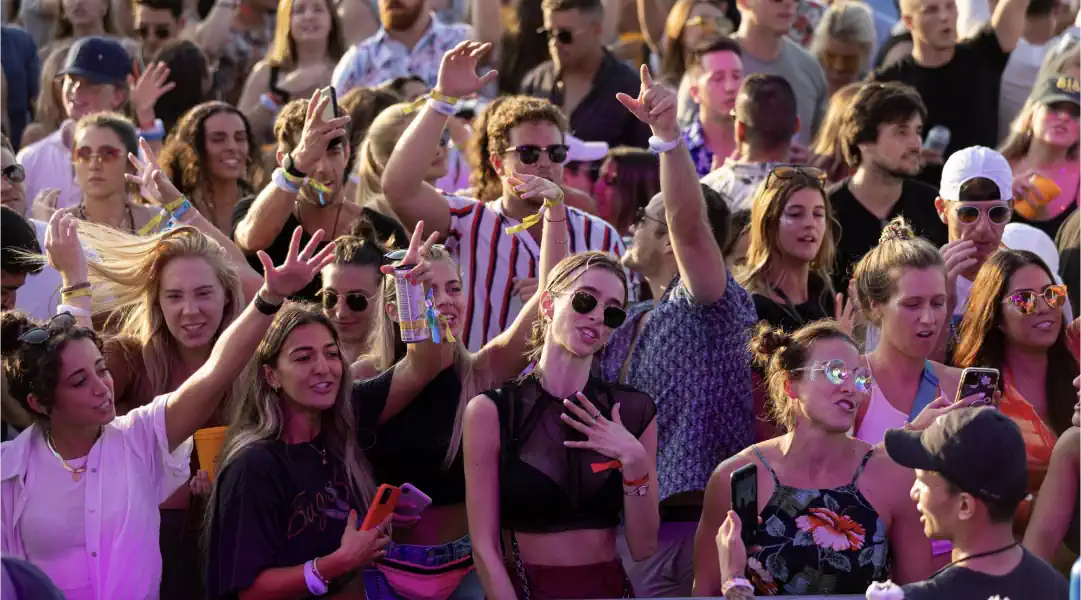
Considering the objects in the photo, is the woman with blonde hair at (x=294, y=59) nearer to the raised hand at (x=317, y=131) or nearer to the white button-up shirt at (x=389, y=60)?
the white button-up shirt at (x=389, y=60)

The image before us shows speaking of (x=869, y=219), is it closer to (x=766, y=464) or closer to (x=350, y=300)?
(x=766, y=464)

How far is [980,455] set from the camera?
356 centimetres

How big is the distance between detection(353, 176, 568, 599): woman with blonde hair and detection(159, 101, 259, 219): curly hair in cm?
213

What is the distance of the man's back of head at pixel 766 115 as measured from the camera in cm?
657

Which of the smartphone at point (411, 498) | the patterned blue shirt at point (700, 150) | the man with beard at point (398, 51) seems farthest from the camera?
the man with beard at point (398, 51)

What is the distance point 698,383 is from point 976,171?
1624mm

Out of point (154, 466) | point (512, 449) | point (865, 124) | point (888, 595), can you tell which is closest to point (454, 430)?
point (512, 449)

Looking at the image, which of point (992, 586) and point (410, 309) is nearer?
point (992, 586)

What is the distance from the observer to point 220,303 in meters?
5.21

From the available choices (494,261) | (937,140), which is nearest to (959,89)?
(937,140)

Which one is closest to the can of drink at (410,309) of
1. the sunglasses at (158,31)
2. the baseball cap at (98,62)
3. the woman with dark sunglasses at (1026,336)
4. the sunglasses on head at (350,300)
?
the sunglasses on head at (350,300)

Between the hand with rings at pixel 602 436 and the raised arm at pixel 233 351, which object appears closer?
the hand with rings at pixel 602 436

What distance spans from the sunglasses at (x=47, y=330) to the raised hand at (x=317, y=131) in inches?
49.2

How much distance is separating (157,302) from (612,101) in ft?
10.4
